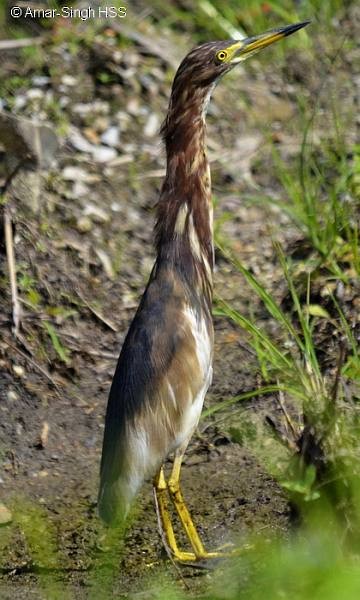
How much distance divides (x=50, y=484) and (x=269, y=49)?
3681 millimetres

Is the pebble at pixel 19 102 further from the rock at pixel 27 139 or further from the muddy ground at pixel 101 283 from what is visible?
the rock at pixel 27 139

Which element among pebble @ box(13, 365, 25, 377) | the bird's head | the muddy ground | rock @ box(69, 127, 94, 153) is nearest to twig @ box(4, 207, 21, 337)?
the muddy ground

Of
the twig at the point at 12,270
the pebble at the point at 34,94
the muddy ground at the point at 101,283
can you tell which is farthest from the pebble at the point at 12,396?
the pebble at the point at 34,94

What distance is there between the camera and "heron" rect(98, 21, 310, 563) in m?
4.28

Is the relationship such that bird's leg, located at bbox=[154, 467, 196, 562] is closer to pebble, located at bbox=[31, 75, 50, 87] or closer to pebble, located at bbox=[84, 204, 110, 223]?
pebble, located at bbox=[84, 204, 110, 223]

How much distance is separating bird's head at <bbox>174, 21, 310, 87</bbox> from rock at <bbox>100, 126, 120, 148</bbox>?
2.27 m

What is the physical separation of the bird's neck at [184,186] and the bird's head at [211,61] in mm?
48

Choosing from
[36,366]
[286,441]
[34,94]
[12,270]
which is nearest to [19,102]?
[34,94]

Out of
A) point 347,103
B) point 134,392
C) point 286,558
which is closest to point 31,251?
point 134,392

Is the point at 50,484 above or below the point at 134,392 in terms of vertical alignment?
below

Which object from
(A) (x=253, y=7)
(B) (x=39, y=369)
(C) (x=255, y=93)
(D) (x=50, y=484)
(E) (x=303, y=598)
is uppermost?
(A) (x=253, y=7)

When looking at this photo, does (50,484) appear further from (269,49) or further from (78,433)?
(269,49)

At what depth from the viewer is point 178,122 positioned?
4465 millimetres

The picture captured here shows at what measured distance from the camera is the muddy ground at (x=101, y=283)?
4.54 meters
